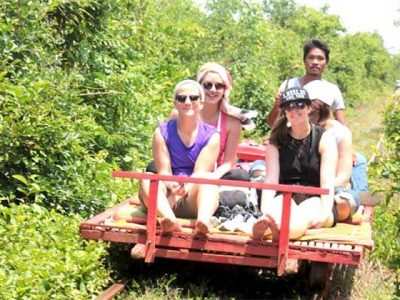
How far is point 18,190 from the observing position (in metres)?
6.39

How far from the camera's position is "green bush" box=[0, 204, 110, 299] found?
4.80 meters

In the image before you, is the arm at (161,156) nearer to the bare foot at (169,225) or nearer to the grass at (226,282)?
the bare foot at (169,225)

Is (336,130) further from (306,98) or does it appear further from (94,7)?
(94,7)

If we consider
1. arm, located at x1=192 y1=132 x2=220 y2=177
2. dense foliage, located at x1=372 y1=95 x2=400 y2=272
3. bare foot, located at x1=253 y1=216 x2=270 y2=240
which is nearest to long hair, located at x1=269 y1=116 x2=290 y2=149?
arm, located at x1=192 y1=132 x2=220 y2=177

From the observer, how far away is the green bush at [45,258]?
4.80 meters

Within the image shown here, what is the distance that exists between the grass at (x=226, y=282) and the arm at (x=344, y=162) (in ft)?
2.52

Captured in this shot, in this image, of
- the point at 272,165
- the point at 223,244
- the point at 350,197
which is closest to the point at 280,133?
the point at 272,165

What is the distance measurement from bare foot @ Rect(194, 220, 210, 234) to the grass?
18.2 inches

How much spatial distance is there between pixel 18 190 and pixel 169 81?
5.90 meters

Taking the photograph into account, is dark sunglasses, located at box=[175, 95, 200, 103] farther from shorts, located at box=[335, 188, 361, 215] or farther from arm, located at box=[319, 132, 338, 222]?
shorts, located at box=[335, 188, 361, 215]

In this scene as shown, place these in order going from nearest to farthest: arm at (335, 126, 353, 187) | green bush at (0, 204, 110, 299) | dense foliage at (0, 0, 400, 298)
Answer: green bush at (0, 204, 110, 299), dense foliage at (0, 0, 400, 298), arm at (335, 126, 353, 187)

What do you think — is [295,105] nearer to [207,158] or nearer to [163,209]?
[207,158]

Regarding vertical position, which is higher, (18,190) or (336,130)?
(336,130)

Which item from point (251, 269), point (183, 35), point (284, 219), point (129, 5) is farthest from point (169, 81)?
point (284, 219)
